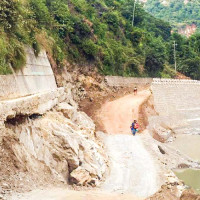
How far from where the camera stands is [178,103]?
104 feet

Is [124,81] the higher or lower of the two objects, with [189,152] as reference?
higher

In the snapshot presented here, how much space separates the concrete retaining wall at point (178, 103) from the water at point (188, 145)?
5.18 feet

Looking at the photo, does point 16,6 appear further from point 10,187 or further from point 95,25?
point 95,25

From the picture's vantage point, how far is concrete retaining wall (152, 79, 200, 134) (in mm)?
30328

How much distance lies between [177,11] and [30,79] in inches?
5019

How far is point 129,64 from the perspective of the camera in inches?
1565

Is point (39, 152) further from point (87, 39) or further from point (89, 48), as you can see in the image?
point (87, 39)

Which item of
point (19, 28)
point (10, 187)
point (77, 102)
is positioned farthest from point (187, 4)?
point (10, 187)

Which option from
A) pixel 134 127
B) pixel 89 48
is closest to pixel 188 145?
pixel 134 127

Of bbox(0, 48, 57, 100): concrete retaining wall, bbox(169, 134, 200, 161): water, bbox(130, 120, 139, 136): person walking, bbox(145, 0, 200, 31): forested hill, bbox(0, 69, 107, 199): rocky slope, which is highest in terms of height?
bbox(145, 0, 200, 31): forested hill

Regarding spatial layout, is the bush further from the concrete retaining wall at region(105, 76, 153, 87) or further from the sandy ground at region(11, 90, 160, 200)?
the sandy ground at region(11, 90, 160, 200)

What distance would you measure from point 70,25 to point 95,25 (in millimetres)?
6508

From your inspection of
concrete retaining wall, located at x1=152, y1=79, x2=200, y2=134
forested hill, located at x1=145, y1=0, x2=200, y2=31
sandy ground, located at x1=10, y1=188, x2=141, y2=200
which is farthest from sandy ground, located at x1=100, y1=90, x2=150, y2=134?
forested hill, located at x1=145, y1=0, x2=200, y2=31

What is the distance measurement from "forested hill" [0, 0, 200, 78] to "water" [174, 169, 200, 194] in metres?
10.1
